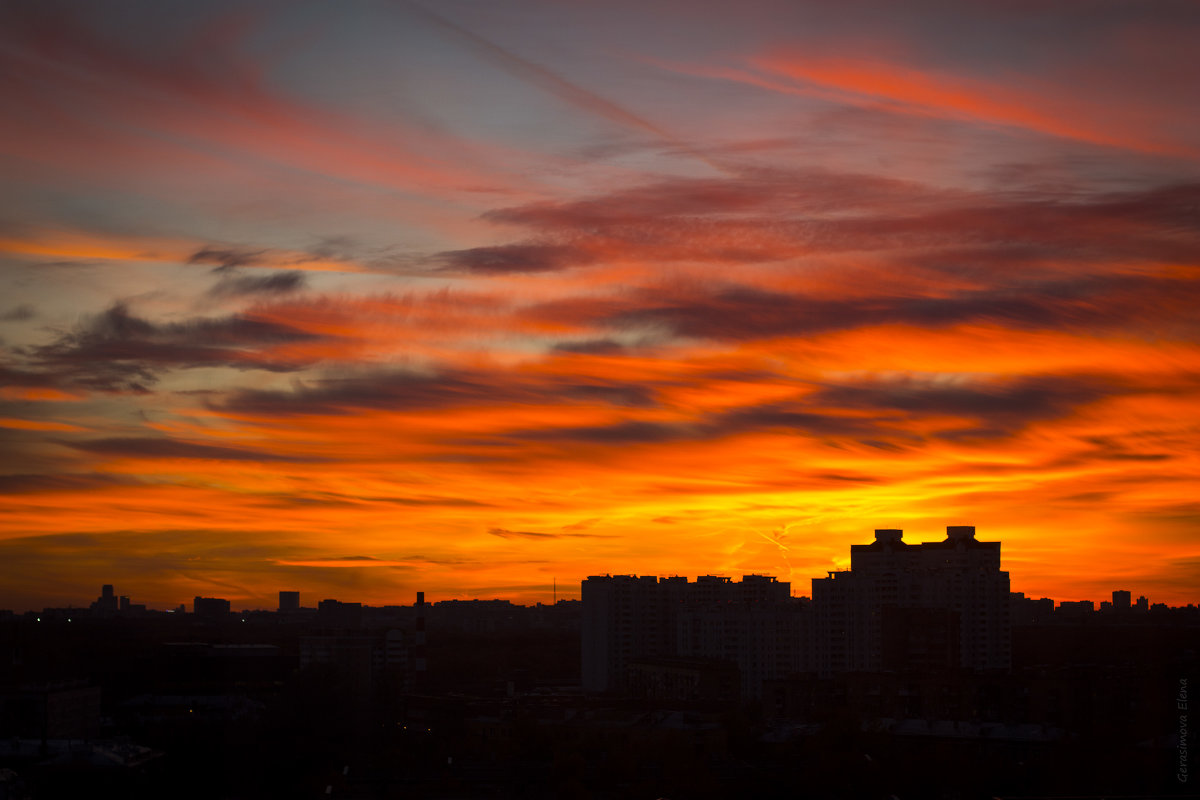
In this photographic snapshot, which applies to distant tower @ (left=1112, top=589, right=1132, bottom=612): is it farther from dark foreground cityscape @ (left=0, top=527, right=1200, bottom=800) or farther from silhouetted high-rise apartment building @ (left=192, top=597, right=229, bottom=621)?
silhouetted high-rise apartment building @ (left=192, top=597, right=229, bottom=621)

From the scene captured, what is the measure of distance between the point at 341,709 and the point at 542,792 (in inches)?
419

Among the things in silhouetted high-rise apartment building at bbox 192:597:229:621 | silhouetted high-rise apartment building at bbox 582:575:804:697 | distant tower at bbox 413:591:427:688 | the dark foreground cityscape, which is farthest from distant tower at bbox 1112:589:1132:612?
silhouetted high-rise apartment building at bbox 192:597:229:621

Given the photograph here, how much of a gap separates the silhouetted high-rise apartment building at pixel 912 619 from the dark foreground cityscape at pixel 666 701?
7 cm

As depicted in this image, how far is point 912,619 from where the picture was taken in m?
37.9

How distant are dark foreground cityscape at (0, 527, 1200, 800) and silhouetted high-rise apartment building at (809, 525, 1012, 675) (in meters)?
0.07

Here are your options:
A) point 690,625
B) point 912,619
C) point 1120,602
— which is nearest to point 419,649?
point 690,625

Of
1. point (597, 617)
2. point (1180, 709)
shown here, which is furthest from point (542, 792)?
point (597, 617)

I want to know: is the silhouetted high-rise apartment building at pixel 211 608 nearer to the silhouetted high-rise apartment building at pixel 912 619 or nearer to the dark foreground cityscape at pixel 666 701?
Answer: the dark foreground cityscape at pixel 666 701

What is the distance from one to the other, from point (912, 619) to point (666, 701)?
11.2 meters

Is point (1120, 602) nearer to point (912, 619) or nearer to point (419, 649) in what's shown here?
point (912, 619)

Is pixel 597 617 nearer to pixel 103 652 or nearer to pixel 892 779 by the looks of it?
pixel 103 652

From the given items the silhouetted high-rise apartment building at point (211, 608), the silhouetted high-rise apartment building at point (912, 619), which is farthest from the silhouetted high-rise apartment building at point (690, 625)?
the silhouetted high-rise apartment building at point (211, 608)

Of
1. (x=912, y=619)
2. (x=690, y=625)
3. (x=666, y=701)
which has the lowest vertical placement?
(x=666, y=701)

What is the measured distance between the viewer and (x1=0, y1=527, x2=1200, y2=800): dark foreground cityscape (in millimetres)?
15719
